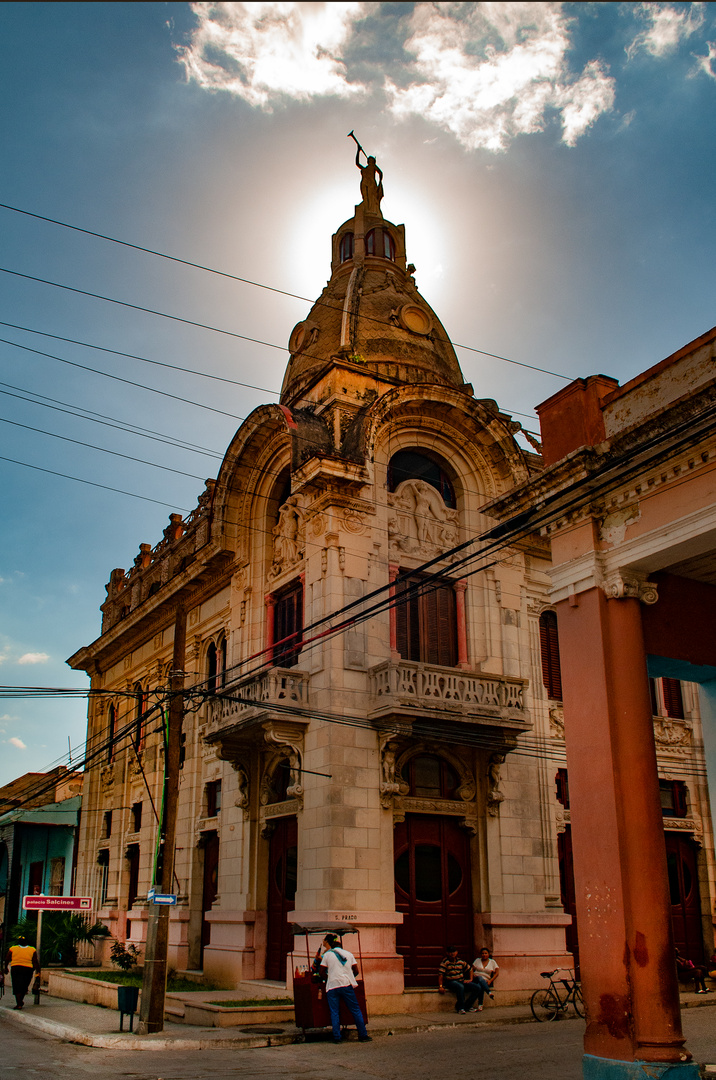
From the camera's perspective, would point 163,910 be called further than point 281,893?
No

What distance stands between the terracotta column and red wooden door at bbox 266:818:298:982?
444 inches

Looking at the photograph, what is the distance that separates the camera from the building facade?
2033 centimetres

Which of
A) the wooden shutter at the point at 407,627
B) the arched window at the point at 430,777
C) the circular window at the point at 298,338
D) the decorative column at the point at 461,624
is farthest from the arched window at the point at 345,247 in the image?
the arched window at the point at 430,777

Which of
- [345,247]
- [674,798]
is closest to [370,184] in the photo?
[345,247]

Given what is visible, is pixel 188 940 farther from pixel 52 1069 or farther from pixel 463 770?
pixel 52 1069

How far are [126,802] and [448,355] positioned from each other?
1924cm

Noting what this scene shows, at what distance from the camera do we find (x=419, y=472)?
24.6 metres

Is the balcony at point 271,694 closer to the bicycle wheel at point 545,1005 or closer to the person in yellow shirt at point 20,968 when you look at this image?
the person in yellow shirt at point 20,968

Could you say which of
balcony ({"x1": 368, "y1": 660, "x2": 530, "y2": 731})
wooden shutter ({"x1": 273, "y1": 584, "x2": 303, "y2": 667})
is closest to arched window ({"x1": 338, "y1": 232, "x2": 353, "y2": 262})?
wooden shutter ({"x1": 273, "y1": 584, "x2": 303, "y2": 667})

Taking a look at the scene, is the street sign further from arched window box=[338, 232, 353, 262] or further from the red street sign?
arched window box=[338, 232, 353, 262]

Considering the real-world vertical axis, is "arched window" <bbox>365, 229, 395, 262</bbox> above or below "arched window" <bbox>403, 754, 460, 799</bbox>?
above

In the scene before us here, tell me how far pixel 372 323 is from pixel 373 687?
10.9 m

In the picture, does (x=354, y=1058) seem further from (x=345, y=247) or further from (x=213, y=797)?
(x=345, y=247)

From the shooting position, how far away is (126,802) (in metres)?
32.8
